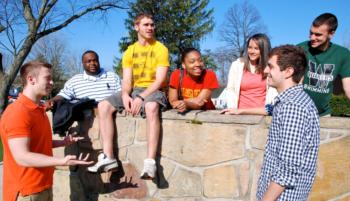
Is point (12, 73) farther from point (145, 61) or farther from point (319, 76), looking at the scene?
point (319, 76)

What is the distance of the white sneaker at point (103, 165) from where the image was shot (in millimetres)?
3207

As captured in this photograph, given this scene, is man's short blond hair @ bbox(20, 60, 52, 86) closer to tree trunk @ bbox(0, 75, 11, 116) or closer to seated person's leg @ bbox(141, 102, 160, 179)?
seated person's leg @ bbox(141, 102, 160, 179)

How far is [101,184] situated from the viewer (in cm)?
360

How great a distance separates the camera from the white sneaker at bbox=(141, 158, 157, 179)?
9.97 ft

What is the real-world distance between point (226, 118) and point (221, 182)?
574 mm

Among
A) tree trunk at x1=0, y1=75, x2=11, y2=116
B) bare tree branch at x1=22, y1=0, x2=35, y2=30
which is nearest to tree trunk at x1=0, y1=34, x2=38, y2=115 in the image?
tree trunk at x1=0, y1=75, x2=11, y2=116

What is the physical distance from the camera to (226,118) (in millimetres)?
2975

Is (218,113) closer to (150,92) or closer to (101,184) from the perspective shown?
(150,92)

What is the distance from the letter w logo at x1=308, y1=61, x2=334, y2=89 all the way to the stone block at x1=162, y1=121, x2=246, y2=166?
81 cm

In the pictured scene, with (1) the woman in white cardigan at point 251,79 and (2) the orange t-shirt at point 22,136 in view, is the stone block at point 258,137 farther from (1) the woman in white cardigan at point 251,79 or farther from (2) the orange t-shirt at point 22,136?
(2) the orange t-shirt at point 22,136

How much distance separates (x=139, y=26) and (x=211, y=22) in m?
25.4

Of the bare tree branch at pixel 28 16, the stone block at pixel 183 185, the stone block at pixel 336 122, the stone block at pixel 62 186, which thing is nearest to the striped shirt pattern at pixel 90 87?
the stone block at pixel 62 186

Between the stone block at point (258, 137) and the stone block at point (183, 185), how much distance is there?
611mm

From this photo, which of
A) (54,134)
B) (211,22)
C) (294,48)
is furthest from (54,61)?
(294,48)
